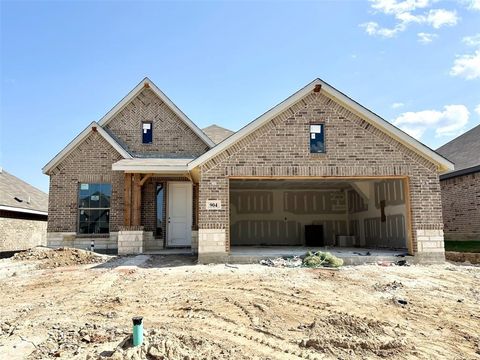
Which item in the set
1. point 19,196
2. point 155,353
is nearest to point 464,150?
point 155,353

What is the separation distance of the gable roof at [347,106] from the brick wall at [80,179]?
18.0 ft

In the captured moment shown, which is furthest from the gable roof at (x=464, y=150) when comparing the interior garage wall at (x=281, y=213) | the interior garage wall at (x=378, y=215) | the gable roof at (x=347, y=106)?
the gable roof at (x=347, y=106)

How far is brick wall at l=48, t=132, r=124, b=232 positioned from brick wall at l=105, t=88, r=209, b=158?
3.73ft

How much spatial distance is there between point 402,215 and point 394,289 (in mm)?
6551

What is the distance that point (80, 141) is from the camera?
1577 centimetres

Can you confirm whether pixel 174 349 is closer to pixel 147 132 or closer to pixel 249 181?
pixel 249 181

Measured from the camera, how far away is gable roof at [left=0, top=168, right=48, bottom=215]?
61.1 feet

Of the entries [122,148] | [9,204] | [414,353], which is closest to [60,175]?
[122,148]

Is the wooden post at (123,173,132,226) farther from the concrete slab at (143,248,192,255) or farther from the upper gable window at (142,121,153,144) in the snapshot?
the upper gable window at (142,121,153,144)

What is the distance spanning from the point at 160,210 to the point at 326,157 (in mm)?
7588

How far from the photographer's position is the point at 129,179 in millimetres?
14289

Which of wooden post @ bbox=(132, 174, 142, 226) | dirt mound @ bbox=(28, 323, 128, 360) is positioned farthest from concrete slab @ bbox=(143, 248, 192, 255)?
dirt mound @ bbox=(28, 323, 128, 360)

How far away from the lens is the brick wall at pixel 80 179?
50.6 ft

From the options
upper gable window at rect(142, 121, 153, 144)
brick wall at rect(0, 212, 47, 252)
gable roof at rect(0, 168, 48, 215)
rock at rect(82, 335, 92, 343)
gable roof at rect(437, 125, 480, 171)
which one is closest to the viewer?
rock at rect(82, 335, 92, 343)
